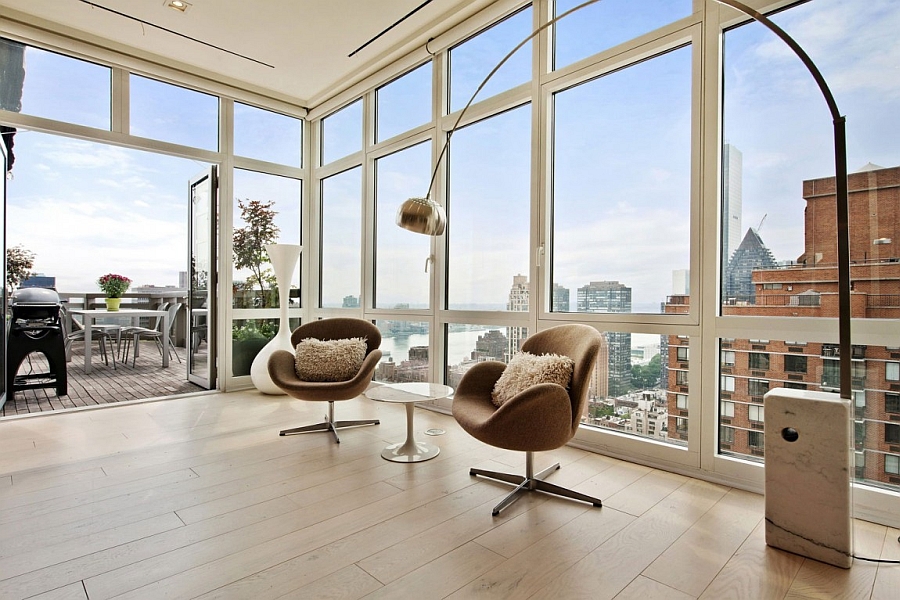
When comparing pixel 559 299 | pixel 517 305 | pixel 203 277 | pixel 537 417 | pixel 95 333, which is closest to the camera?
pixel 537 417

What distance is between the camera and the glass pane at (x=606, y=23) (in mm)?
2857

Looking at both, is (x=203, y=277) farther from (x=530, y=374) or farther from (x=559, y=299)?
(x=530, y=374)

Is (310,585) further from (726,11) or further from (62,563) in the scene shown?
(726,11)

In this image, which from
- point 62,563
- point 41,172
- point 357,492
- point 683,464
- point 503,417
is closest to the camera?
point 62,563

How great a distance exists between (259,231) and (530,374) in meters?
4.04

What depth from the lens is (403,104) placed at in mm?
4676

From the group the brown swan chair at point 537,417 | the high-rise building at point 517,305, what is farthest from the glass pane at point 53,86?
the brown swan chair at point 537,417

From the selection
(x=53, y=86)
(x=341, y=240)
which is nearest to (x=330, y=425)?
(x=341, y=240)

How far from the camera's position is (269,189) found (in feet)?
18.0

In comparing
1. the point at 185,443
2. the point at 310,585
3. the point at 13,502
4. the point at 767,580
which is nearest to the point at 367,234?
the point at 185,443

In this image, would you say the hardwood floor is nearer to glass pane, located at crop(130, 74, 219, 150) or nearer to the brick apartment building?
the brick apartment building

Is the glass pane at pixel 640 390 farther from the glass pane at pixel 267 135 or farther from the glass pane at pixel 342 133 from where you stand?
the glass pane at pixel 267 135

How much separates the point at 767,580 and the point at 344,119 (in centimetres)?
533

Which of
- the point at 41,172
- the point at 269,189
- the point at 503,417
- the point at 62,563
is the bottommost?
the point at 62,563
